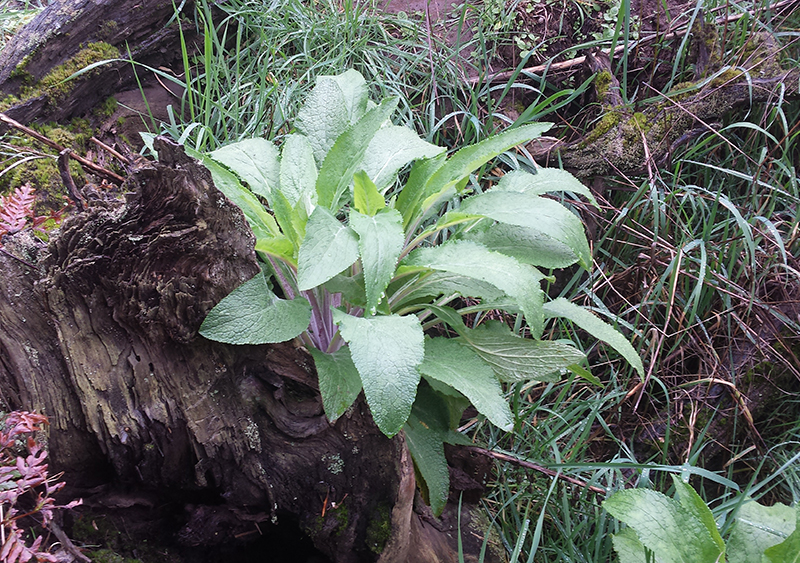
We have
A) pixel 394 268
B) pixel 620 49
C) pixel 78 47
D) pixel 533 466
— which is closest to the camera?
pixel 394 268

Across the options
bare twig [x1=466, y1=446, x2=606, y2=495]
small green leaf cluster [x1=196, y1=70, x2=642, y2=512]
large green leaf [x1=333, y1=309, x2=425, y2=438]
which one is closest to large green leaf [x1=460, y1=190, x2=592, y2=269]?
small green leaf cluster [x1=196, y1=70, x2=642, y2=512]

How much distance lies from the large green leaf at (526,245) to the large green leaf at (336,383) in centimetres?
48

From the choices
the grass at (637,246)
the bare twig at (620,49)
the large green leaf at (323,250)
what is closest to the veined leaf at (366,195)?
the large green leaf at (323,250)

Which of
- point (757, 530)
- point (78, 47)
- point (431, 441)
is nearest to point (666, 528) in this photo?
point (757, 530)

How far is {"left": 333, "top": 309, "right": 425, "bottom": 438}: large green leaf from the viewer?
1.03 metres

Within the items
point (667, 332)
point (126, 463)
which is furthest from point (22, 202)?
point (667, 332)

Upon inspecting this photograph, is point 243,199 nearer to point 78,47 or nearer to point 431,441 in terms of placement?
point 431,441

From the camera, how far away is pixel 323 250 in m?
1.14

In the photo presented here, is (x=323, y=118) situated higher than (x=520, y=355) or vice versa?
(x=323, y=118)

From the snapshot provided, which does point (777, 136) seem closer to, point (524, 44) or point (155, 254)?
point (524, 44)

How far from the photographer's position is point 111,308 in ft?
3.86

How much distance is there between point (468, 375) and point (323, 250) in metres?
0.44

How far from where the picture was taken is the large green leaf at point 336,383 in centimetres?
118

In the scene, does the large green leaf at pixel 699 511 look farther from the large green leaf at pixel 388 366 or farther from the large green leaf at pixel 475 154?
→ the large green leaf at pixel 475 154
